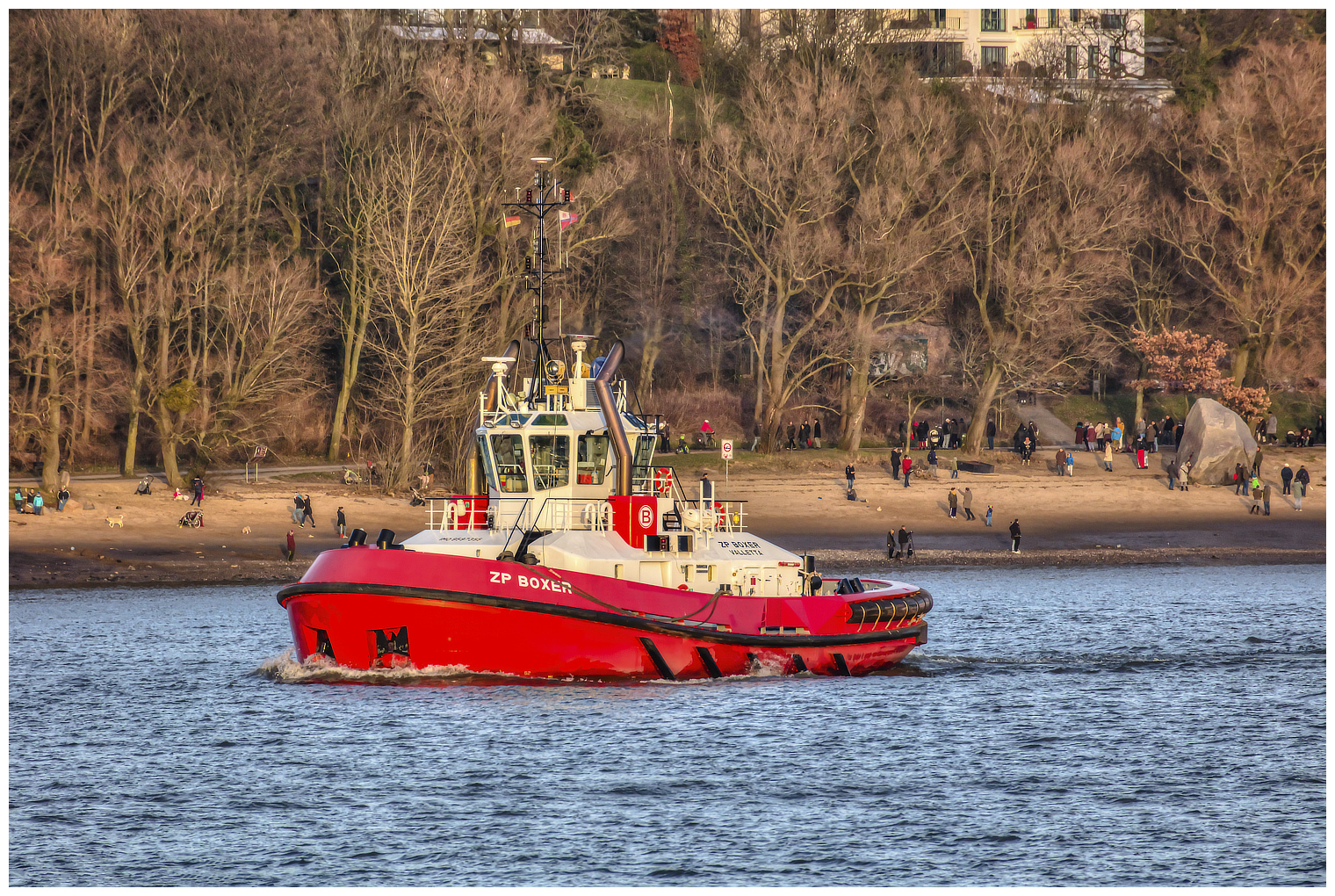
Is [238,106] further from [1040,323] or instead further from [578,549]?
[578,549]

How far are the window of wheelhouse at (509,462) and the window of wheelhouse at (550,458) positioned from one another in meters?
0.26

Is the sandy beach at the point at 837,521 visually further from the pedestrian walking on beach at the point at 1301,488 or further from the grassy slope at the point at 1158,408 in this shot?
the grassy slope at the point at 1158,408

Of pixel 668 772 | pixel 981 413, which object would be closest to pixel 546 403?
pixel 668 772

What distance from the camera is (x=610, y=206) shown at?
63.9 meters

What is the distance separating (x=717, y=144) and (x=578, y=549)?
40.0 meters

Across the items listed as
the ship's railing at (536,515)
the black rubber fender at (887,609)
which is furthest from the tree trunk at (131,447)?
the black rubber fender at (887,609)

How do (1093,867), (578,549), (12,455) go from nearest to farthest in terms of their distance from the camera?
(1093,867)
(578,549)
(12,455)

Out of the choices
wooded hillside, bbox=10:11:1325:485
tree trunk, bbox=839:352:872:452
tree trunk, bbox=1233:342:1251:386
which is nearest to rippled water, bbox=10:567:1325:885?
wooded hillside, bbox=10:11:1325:485

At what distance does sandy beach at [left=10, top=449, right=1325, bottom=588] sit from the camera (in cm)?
4431

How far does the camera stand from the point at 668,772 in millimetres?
22531

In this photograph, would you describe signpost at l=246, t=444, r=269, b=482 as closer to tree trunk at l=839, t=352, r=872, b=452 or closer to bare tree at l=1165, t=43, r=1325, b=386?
tree trunk at l=839, t=352, r=872, b=452

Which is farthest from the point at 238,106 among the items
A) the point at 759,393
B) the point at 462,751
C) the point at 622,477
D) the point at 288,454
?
the point at 462,751

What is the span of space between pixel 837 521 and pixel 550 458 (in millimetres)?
25037

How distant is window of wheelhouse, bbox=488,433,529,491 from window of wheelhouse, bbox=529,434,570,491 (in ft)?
0.86
